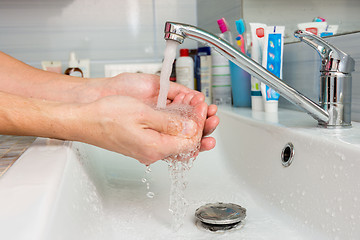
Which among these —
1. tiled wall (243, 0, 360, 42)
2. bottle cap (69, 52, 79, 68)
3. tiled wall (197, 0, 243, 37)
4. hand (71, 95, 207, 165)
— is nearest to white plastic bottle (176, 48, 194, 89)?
tiled wall (197, 0, 243, 37)

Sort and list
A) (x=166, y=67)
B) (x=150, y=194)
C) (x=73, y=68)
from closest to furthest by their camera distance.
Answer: (x=166, y=67) < (x=150, y=194) < (x=73, y=68)

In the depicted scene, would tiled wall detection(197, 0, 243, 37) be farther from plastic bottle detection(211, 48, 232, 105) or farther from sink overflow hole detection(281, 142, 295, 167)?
sink overflow hole detection(281, 142, 295, 167)

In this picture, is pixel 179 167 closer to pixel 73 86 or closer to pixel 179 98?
pixel 179 98

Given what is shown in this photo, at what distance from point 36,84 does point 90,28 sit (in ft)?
2.54

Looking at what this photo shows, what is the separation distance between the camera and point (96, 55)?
1551 millimetres

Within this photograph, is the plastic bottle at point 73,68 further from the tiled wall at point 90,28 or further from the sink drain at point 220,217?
the sink drain at point 220,217

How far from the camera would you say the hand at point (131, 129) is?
1.74ft

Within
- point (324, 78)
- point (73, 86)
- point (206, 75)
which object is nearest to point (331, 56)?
point (324, 78)

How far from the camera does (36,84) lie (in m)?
0.82

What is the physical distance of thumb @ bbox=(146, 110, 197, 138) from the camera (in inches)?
21.5

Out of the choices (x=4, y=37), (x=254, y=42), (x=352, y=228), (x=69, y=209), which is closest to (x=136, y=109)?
(x=69, y=209)

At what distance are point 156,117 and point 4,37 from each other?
119cm

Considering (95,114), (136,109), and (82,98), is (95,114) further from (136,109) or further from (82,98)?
(82,98)

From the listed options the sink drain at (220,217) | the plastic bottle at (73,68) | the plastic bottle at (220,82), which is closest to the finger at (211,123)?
the sink drain at (220,217)
